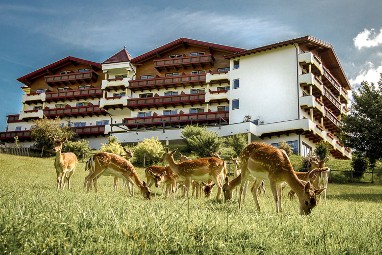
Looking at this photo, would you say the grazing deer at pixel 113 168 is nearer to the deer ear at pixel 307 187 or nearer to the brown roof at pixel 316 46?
the deer ear at pixel 307 187

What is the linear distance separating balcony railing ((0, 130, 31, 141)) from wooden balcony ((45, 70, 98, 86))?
10304 mm

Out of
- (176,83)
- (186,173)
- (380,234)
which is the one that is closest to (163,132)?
(176,83)

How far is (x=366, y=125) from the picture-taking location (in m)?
34.4

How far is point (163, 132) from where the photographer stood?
57969 millimetres

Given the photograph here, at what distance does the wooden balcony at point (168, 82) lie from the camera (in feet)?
207

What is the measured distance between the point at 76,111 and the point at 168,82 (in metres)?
16.6

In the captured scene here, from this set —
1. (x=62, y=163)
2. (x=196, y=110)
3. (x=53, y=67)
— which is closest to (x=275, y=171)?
(x=62, y=163)

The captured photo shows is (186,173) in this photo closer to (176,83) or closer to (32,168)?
(32,168)

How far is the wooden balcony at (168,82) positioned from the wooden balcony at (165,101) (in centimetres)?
221

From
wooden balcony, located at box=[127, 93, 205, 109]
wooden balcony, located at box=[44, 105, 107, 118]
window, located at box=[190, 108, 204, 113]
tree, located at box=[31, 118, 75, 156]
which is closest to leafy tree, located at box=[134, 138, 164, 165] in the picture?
tree, located at box=[31, 118, 75, 156]

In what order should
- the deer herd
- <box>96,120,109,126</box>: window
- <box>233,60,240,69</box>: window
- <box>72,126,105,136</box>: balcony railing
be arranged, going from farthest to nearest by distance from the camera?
<box>96,120,109,126</box>: window < <box>72,126,105,136</box>: balcony railing < <box>233,60,240,69</box>: window < the deer herd

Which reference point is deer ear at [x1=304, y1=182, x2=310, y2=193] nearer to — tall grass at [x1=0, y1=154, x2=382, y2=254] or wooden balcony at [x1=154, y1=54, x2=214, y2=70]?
tall grass at [x1=0, y1=154, x2=382, y2=254]

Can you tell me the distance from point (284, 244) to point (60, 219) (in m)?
3.30

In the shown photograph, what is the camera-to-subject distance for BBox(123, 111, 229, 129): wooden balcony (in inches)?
2331
